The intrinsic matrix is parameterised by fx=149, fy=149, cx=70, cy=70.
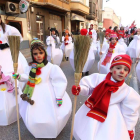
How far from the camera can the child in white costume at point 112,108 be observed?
1.64 meters

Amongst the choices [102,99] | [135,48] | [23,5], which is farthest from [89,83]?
[23,5]

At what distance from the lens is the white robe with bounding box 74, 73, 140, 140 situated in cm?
163

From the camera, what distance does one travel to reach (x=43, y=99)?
2080mm

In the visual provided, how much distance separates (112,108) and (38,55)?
1.23 m

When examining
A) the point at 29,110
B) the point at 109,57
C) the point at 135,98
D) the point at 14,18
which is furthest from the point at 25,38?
the point at 135,98

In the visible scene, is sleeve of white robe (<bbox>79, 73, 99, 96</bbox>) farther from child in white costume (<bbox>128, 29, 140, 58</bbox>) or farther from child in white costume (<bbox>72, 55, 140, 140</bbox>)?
child in white costume (<bbox>128, 29, 140, 58</bbox>)

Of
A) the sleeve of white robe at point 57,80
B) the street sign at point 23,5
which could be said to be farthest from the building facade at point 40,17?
the sleeve of white robe at point 57,80

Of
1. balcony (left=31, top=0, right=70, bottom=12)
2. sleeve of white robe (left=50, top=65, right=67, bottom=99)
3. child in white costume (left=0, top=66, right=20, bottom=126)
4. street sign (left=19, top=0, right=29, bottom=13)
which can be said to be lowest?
child in white costume (left=0, top=66, right=20, bottom=126)

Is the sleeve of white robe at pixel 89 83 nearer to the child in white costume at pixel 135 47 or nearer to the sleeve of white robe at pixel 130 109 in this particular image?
the sleeve of white robe at pixel 130 109

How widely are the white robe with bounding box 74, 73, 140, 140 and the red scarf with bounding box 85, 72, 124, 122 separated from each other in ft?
0.19

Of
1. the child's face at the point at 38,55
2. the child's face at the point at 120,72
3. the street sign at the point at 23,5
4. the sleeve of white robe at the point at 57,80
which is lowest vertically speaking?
the sleeve of white robe at the point at 57,80

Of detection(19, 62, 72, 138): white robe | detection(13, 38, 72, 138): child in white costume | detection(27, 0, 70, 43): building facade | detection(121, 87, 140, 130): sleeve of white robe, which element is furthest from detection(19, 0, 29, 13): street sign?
detection(121, 87, 140, 130): sleeve of white robe

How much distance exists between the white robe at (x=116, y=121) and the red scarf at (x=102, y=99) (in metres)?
0.06

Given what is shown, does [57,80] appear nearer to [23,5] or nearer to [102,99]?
[102,99]
